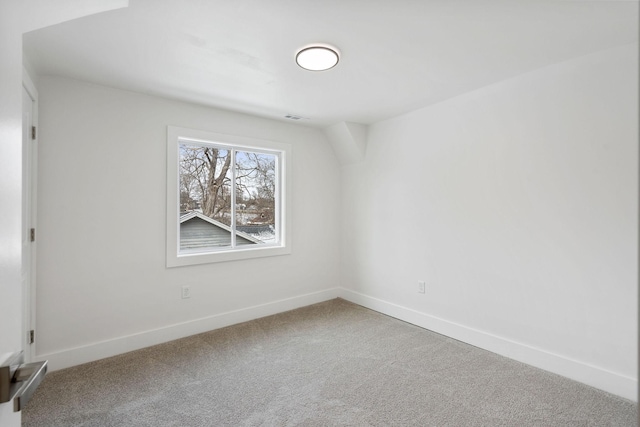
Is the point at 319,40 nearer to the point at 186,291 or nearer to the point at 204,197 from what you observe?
the point at 204,197

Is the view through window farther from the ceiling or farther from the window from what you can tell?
the ceiling

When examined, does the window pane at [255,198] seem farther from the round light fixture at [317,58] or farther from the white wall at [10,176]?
the white wall at [10,176]

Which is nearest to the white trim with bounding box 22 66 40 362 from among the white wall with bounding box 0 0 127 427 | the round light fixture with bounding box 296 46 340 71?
the white wall with bounding box 0 0 127 427

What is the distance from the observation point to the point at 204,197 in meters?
3.37

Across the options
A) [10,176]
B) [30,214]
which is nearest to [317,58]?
[10,176]

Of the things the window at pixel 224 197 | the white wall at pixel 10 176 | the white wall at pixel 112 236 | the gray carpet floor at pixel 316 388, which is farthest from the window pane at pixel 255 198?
the white wall at pixel 10 176

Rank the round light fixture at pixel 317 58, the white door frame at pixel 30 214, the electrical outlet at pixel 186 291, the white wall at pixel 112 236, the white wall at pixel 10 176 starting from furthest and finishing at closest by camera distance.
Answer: the electrical outlet at pixel 186 291 < the white wall at pixel 112 236 < the white door frame at pixel 30 214 < the round light fixture at pixel 317 58 < the white wall at pixel 10 176

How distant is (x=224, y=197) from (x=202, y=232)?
453 millimetres

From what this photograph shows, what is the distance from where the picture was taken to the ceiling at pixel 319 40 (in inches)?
67.3

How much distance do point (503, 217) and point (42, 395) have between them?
3669 millimetres

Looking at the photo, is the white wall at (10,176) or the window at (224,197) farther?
the window at (224,197)

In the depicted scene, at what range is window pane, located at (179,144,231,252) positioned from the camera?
10.6 feet

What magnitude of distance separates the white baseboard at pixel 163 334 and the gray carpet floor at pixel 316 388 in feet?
0.25

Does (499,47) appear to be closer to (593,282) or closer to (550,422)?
(593,282)
